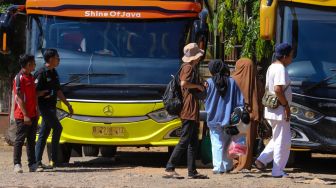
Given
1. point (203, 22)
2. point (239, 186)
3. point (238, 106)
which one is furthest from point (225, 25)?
point (239, 186)

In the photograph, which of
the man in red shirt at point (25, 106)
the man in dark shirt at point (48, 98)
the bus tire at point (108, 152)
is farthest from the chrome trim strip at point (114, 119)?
the bus tire at point (108, 152)

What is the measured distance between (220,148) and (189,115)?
39.7 inches

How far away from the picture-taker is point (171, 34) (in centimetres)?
1280

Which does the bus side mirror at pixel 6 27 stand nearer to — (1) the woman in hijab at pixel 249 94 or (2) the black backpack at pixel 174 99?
(2) the black backpack at pixel 174 99

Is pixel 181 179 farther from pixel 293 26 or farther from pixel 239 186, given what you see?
pixel 293 26

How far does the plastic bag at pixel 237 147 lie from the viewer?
11.6m

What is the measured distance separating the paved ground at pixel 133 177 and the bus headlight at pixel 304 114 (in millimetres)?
801

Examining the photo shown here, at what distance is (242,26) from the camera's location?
18.5 meters

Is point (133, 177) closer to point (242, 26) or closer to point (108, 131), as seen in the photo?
point (108, 131)

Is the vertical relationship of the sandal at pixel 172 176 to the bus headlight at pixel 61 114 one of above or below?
below

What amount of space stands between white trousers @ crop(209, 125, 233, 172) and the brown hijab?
0.77 metres

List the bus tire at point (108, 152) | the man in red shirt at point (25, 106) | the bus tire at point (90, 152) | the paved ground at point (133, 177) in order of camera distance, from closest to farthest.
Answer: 1. the paved ground at point (133, 177)
2. the man in red shirt at point (25, 106)
3. the bus tire at point (108, 152)
4. the bus tire at point (90, 152)

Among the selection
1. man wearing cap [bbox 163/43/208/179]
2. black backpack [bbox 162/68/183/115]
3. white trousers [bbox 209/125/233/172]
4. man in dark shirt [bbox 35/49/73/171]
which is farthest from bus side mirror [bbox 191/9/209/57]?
man in dark shirt [bbox 35/49/73/171]

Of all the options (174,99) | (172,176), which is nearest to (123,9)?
(174,99)
